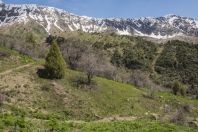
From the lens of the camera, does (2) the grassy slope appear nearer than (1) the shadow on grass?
Yes

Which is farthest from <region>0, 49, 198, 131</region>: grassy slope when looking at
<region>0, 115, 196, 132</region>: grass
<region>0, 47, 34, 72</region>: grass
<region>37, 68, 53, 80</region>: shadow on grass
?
<region>0, 115, 196, 132</region>: grass

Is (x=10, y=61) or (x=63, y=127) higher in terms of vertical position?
(x=10, y=61)

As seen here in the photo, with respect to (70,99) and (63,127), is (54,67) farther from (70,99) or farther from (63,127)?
(63,127)

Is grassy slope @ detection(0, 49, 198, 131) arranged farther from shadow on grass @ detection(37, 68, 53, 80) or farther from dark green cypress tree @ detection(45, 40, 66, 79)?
dark green cypress tree @ detection(45, 40, 66, 79)

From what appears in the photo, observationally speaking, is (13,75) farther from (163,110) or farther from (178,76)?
(178,76)

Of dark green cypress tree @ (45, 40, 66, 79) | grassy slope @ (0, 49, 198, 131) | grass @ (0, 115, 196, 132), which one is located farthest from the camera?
dark green cypress tree @ (45, 40, 66, 79)

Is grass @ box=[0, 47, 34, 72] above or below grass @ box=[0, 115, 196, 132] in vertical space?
above

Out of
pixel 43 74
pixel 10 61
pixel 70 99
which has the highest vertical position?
pixel 10 61

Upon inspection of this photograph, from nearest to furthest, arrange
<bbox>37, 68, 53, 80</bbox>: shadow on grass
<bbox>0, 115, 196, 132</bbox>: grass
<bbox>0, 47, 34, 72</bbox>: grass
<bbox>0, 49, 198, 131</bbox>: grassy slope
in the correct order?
<bbox>0, 115, 196, 132</bbox>: grass < <bbox>0, 49, 198, 131</bbox>: grassy slope < <bbox>37, 68, 53, 80</bbox>: shadow on grass < <bbox>0, 47, 34, 72</bbox>: grass

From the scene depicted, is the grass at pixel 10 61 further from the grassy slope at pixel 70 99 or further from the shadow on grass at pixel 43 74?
the shadow on grass at pixel 43 74

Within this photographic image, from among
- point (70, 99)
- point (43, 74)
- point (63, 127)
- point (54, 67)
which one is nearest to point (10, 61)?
point (43, 74)

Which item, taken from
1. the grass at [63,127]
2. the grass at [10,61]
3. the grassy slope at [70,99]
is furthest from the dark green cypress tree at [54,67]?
the grass at [63,127]

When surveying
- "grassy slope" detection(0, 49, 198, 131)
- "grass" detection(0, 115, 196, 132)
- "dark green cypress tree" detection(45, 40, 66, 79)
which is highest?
"dark green cypress tree" detection(45, 40, 66, 79)

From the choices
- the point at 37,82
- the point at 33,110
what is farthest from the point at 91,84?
the point at 33,110
